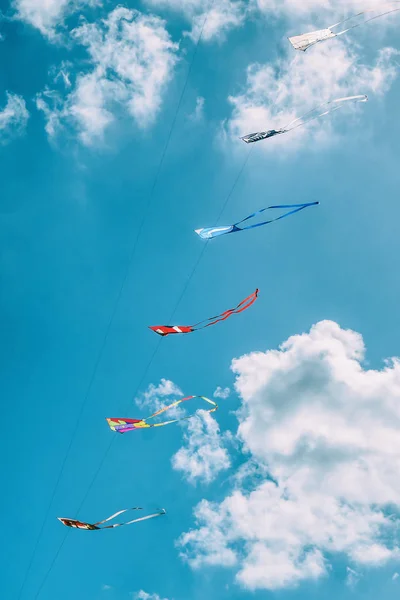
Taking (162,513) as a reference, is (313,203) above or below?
above

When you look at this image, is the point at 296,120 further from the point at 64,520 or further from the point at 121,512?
the point at 64,520

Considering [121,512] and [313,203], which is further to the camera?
[121,512]

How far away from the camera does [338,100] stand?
21031 millimetres

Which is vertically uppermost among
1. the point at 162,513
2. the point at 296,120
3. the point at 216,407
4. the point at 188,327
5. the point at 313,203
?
the point at 296,120

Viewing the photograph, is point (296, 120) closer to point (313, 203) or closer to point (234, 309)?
point (313, 203)

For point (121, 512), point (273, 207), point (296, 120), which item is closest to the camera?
point (296, 120)

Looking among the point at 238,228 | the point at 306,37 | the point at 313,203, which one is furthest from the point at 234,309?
the point at 306,37

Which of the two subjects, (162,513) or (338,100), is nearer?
(338,100)

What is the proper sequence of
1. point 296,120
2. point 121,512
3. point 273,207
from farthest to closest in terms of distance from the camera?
point 121,512, point 273,207, point 296,120

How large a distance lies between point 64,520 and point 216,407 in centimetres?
1018

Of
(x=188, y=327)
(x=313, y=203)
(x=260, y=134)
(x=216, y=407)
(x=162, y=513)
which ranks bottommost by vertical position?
(x=162, y=513)

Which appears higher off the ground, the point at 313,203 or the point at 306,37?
the point at 306,37

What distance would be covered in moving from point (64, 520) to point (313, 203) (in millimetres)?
20913

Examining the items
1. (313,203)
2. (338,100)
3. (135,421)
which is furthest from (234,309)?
(338,100)
